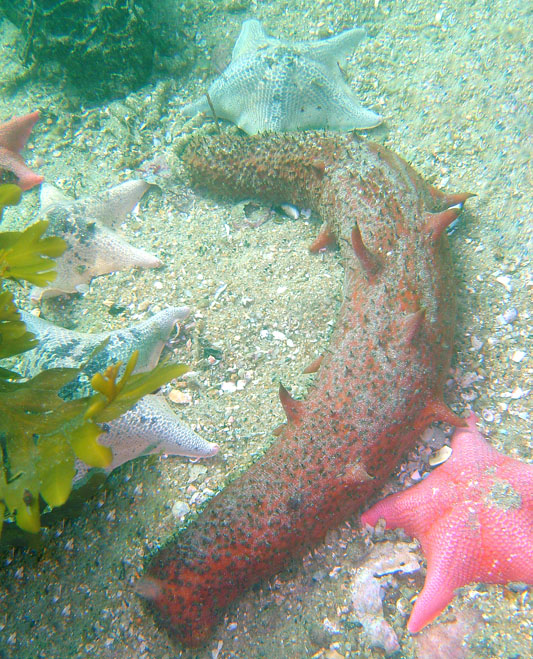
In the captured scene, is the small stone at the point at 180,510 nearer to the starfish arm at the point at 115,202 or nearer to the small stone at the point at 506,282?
the starfish arm at the point at 115,202

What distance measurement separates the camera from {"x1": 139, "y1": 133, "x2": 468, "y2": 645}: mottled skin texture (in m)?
2.10

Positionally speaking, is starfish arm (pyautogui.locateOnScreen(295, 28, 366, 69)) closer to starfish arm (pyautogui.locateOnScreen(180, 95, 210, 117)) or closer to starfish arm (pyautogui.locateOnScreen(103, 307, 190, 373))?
starfish arm (pyautogui.locateOnScreen(180, 95, 210, 117))

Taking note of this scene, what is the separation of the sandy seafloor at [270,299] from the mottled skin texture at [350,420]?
0.22 metres

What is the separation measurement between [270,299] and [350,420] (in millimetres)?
1345

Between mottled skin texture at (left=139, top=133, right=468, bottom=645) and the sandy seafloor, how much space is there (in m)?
0.22

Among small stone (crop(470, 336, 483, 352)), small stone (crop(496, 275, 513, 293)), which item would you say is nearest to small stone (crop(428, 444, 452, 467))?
small stone (crop(470, 336, 483, 352))

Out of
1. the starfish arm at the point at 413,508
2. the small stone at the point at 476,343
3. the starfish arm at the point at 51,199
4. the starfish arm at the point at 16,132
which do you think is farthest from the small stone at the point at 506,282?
the starfish arm at the point at 16,132

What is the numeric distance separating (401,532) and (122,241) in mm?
3094

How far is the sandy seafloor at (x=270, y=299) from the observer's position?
2111 millimetres

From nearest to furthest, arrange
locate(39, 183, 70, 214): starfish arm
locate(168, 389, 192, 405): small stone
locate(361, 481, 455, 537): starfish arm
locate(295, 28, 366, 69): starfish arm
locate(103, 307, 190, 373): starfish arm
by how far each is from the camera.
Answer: locate(361, 481, 455, 537): starfish arm, locate(103, 307, 190, 373): starfish arm, locate(168, 389, 192, 405): small stone, locate(39, 183, 70, 214): starfish arm, locate(295, 28, 366, 69): starfish arm

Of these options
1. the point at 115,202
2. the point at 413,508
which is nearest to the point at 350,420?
the point at 413,508

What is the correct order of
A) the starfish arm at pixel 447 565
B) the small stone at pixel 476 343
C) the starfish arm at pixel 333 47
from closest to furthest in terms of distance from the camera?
the starfish arm at pixel 447 565, the small stone at pixel 476 343, the starfish arm at pixel 333 47

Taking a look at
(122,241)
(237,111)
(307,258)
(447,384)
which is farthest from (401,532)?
(237,111)

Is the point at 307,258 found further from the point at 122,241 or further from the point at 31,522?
the point at 31,522
